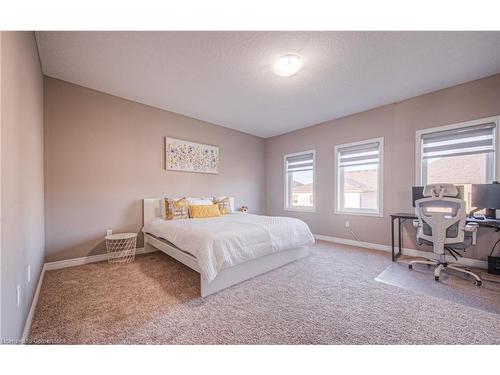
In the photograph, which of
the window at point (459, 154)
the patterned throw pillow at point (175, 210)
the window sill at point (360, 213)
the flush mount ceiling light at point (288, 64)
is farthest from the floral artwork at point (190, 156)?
the window at point (459, 154)

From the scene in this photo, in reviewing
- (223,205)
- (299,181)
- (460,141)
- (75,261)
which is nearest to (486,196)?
(460,141)

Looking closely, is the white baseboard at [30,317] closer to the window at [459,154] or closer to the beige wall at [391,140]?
the beige wall at [391,140]

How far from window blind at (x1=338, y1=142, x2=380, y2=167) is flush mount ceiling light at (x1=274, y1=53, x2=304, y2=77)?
218 cm

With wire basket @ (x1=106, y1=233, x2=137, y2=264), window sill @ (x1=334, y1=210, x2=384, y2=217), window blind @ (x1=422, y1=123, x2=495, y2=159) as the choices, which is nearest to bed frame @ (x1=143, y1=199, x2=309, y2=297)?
wire basket @ (x1=106, y1=233, x2=137, y2=264)

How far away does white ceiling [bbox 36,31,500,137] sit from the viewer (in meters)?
1.93

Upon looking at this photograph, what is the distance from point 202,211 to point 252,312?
1.99 metres

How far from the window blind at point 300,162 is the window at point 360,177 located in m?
0.64

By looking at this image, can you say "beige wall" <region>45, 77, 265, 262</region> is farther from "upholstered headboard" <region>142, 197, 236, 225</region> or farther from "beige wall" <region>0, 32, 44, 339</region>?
"beige wall" <region>0, 32, 44, 339</region>

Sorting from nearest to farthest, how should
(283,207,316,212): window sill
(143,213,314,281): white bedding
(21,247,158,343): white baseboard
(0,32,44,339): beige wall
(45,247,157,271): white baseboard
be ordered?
(0,32,44,339): beige wall, (21,247,158,343): white baseboard, (143,213,314,281): white bedding, (45,247,157,271): white baseboard, (283,207,316,212): window sill

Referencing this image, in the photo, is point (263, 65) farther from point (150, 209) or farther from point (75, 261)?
point (75, 261)

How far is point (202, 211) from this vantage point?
10.9 feet

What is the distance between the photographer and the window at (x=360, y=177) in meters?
3.58
